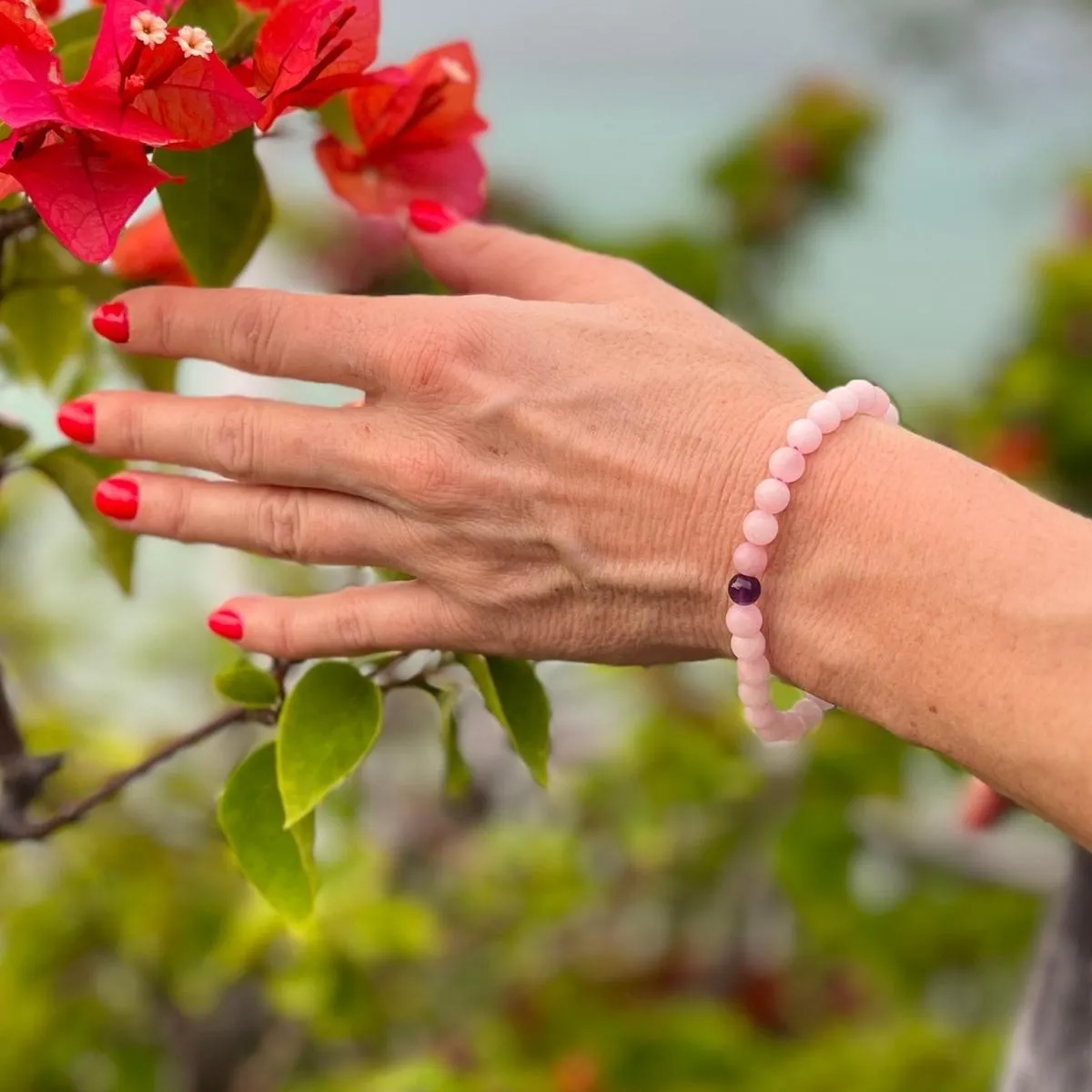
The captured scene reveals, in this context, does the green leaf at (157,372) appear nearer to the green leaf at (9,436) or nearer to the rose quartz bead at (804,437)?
the green leaf at (9,436)

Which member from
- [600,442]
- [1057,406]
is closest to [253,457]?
[600,442]

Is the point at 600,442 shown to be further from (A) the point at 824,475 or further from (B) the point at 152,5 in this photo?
(B) the point at 152,5

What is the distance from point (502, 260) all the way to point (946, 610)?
0.76 feet

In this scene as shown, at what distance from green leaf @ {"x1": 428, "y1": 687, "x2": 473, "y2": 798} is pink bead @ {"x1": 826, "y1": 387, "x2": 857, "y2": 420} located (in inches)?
7.4

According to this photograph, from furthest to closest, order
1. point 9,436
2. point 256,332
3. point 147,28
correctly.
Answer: point 9,436
point 256,332
point 147,28

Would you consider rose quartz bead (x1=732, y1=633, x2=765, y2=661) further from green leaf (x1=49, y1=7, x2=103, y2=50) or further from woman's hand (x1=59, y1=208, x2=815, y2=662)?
green leaf (x1=49, y1=7, x2=103, y2=50)

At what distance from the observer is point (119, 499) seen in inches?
19.3

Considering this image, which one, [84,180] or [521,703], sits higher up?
[84,180]

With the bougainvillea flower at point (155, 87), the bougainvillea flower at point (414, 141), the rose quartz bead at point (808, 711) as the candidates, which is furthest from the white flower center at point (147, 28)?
the rose quartz bead at point (808, 711)

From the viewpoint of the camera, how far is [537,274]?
0.52 m

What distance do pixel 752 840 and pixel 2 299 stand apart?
4.26ft

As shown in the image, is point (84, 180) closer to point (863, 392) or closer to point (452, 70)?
point (452, 70)

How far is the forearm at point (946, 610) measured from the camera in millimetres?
417

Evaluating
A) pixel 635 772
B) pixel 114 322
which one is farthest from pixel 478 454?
pixel 635 772
